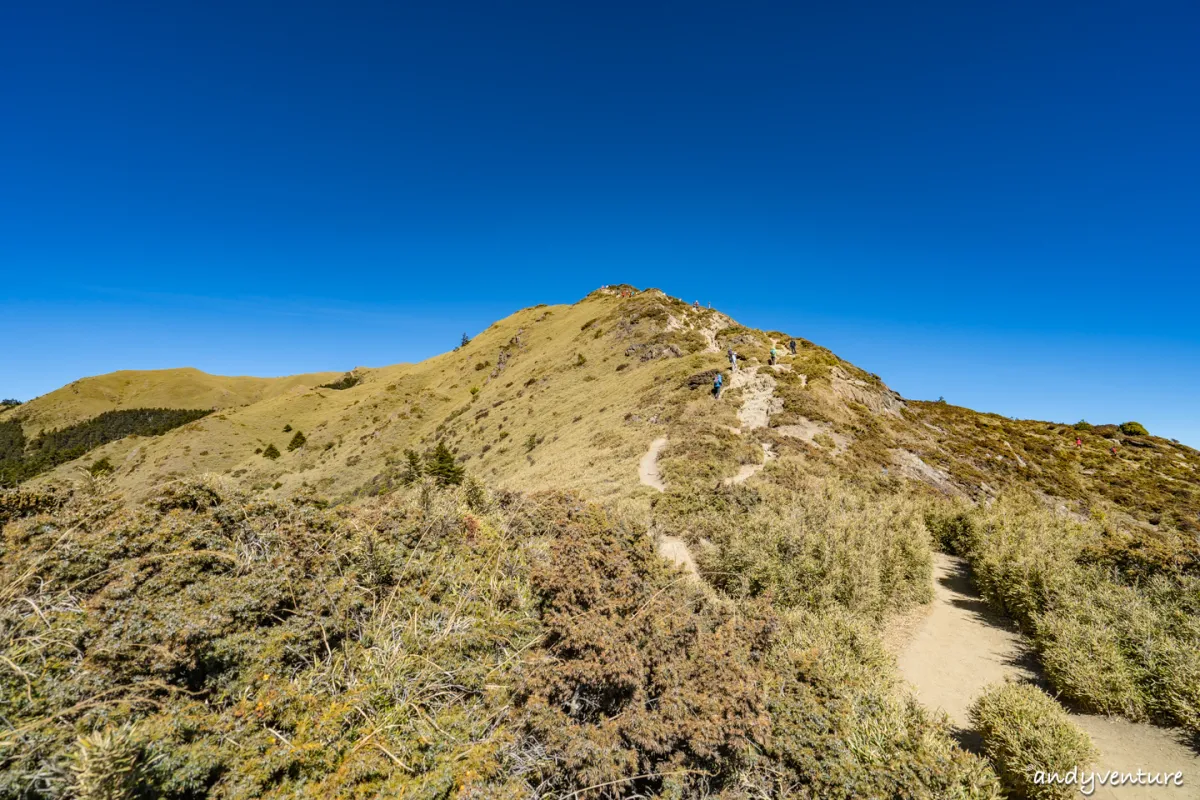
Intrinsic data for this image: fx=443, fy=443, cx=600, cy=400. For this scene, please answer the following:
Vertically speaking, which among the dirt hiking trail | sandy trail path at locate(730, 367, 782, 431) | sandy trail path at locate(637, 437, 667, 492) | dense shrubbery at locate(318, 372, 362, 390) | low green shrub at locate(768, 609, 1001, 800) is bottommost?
the dirt hiking trail

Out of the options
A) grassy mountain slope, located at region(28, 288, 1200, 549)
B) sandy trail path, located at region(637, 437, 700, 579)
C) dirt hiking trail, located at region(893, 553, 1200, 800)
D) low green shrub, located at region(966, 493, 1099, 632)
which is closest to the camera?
dirt hiking trail, located at region(893, 553, 1200, 800)

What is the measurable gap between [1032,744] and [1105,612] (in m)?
5.40

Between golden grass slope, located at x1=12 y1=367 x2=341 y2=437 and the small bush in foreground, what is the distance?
6066 inches

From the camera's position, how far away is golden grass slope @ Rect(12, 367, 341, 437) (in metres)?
140

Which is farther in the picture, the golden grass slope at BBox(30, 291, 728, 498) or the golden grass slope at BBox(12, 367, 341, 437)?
the golden grass slope at BBox(12, 367, 341, 437)

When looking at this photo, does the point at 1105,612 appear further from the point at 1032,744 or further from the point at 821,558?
the point at 1032,744

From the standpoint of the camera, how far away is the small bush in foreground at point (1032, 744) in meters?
5.85

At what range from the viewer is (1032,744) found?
6117 millimetres

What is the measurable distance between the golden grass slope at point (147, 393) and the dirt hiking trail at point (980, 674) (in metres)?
152

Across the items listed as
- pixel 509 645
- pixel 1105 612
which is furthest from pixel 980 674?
pixel 509 645

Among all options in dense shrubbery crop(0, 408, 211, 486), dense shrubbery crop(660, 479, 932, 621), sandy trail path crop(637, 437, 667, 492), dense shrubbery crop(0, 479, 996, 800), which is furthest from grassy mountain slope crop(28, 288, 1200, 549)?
dense shrubbery crop(0, 408, 211, 486)

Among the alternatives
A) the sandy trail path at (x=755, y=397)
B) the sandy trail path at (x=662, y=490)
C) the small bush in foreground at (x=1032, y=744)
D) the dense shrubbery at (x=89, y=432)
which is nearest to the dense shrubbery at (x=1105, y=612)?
the small bush in foreground at (x=1032, y=744)

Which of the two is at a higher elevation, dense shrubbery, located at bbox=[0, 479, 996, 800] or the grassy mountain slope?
the grassy mountain slope

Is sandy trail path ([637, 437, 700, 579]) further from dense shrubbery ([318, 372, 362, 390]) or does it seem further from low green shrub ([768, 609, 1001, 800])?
dense shrubbery ([318, 372, 362, 390])
